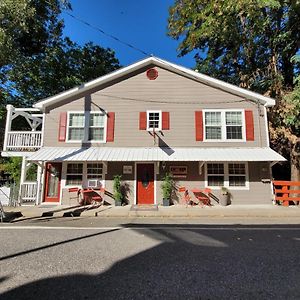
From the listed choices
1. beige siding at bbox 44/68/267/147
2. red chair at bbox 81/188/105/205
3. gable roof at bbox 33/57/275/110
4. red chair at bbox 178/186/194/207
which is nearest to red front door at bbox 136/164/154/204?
beige siding at bbox 44/68/267/147

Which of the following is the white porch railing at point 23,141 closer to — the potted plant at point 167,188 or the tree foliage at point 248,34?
the potted plant at point 167,188

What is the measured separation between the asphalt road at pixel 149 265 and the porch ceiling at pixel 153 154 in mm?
5725

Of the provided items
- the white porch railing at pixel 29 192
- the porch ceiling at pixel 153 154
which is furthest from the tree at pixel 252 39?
the white porch railing at pixel 29 192

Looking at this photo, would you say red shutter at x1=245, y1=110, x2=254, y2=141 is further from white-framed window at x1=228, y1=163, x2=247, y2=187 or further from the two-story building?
white-framed window at x1=228, y1=163, x2=247, y2=187

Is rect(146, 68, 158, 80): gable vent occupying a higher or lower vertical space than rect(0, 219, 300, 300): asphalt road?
higher

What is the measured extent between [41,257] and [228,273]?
3.32 m

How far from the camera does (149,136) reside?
14.3 metres

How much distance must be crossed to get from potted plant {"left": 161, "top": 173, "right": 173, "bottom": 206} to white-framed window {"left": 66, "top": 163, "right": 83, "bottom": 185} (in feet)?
14.2

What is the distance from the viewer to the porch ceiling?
12.8 metres

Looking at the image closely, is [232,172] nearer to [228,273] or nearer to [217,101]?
[217,101]

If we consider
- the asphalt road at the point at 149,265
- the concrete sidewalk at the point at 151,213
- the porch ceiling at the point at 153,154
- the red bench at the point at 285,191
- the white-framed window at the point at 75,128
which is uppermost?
the white-framed window at the point at 75,128

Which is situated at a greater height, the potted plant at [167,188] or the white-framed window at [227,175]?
the white-framed window at [227,175]

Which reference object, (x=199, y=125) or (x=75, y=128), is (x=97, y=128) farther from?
(x=199, y=125)

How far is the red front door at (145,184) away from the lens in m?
13.9
